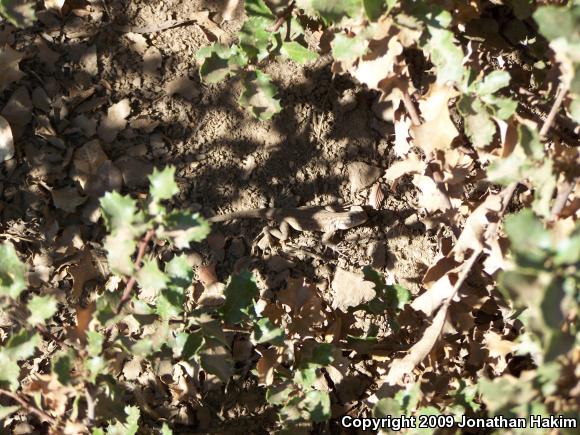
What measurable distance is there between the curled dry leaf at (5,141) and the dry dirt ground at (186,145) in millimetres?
41

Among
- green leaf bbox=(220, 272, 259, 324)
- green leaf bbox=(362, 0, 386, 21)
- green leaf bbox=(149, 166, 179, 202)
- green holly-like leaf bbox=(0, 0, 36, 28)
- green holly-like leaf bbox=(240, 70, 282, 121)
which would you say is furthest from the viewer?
green holly-like leaf bbox=(240, 70, 282, 121)

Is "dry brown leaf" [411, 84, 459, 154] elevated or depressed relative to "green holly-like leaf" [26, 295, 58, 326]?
elevated

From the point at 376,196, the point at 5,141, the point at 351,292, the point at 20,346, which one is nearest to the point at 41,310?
the point at 20,346

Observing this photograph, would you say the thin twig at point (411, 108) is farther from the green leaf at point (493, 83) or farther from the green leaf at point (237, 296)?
the green leaf at point (237, 296)

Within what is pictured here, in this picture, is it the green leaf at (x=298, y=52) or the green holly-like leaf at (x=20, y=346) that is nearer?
the green holly-like leaf at (x=20, y=346)

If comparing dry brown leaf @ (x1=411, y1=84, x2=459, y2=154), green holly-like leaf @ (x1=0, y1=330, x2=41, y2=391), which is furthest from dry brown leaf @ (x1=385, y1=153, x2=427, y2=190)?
green holly-like leaf @ (x1=0, y1=330, x2=41, y2=391)

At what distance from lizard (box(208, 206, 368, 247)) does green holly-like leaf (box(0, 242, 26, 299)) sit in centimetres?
94

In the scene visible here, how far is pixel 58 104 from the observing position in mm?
2502

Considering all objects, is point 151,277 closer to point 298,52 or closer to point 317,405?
point 317,405

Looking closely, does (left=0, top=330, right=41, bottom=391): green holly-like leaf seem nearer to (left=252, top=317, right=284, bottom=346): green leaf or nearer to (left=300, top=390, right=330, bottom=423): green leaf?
(left=252, top=317, right=284, bottom=346): green leaf

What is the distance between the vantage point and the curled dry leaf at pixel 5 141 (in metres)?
2.42

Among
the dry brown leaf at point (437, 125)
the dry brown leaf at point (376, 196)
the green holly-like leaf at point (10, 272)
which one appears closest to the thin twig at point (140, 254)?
the green holly-like leaf at point (10, 272)

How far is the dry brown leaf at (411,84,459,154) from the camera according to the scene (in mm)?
1947

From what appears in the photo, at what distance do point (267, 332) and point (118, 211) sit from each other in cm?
56
